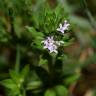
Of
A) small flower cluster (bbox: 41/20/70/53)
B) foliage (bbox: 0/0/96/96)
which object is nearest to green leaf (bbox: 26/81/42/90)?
foliage (bbox: 0/0/96/96)

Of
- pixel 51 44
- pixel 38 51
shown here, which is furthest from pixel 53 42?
pixel 38 51

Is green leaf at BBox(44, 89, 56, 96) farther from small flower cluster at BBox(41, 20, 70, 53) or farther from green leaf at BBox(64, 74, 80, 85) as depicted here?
small flower cluster at BBox(41, 20, 70, 53)

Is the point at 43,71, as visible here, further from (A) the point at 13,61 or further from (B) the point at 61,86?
(A) the point at 13,61

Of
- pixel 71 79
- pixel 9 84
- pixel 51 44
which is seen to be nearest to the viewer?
pixel 51 44

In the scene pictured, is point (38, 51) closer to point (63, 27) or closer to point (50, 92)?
point (50, 92)

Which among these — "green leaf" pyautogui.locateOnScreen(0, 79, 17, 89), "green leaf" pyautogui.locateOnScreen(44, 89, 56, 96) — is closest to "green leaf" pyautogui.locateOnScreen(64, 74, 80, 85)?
"green leaf" pyautogui.locateOnScreen(44, 89, 56, 96)

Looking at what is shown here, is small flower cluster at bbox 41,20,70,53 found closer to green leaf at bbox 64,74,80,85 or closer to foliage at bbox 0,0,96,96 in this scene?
foliage at bbox 0,0,96,96

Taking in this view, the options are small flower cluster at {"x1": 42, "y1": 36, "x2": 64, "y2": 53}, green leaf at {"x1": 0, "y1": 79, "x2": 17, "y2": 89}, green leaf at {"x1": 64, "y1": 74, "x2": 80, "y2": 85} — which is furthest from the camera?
green leaf at {"x1": 64, "y1": 74, "x2": 80, "y2": 85}

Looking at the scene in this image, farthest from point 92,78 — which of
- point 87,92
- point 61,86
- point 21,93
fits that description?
point 21,93

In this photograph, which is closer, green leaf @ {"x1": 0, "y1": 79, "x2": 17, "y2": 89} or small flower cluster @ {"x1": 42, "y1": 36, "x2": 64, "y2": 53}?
small flower cluster @ {"x1": 42, "y1": 36, "x2": 64, "y2": 53}

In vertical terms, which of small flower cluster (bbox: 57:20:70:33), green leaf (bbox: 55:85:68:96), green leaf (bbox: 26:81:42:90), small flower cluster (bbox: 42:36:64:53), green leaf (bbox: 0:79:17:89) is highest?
small flower cluster (bbox: 57:20:70:33)

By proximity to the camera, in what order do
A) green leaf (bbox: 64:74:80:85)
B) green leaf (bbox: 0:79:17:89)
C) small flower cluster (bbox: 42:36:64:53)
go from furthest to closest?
green leaf (bbox: 64:74:80:85), green leaf (bbox: 0:79:17:89), small flower cluster (bbox: 42:36:64:53)

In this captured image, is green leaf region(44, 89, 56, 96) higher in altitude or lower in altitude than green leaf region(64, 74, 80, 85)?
lower
